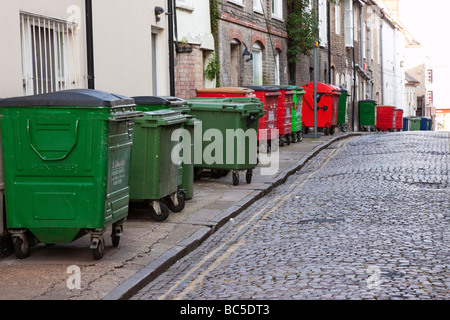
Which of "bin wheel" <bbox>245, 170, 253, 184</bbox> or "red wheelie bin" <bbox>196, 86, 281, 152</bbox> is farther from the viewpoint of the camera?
"red wheelie bin" <bbox>196, 86, 281, 152</bbox>

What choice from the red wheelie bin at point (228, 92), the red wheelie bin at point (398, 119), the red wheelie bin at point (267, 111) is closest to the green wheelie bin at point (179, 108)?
the red wheelie bin at point (228, 92)

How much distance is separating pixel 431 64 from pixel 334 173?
245ft

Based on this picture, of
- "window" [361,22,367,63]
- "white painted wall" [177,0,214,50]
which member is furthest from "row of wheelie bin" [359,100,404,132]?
"white painted wall" [177,0,214,50]

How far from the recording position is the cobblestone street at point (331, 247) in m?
6.21

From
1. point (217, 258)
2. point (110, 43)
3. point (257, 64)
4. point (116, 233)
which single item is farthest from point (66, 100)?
point (257, 64)

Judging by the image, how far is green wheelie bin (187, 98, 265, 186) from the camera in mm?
12727

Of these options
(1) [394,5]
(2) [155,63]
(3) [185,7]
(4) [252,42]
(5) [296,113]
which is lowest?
(5) [296,113]

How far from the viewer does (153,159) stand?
9188 mm

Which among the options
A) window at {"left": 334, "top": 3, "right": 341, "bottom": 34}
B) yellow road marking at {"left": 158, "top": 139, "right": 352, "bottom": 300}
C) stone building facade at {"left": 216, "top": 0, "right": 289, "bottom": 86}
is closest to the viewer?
yellow road marking at {"left": 158, "top": 139, "right": 352, "bottom": 300}

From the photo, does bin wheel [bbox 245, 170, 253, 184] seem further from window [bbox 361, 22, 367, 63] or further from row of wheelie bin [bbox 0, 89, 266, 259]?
window [bbox 361, 22, 367, 63]

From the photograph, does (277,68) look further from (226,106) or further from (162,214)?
(162,214)

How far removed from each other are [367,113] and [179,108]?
32103 mm

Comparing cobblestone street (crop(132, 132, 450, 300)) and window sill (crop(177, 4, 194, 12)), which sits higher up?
window sill (crop(177, 4, 194, 12))

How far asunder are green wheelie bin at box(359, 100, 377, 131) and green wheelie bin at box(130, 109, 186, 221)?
107 ft
